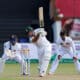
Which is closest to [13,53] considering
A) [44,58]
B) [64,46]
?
[44,58]

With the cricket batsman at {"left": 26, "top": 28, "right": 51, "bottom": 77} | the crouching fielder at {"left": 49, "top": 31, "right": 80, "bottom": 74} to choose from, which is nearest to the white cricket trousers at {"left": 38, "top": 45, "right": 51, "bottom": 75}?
the cricket batsman at {"left": 26, "top": 28, "right": 51, "bottom": 77}

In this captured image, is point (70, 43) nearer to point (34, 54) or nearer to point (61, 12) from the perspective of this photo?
point (34, 54)

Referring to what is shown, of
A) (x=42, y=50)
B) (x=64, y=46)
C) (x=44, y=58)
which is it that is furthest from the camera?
(x=64, y=46)

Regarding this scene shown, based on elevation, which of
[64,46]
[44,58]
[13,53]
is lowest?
[44,58]

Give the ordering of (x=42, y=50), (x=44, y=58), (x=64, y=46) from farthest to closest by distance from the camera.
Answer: (x=64, y=46) < (x=42, y=50) < (x=44, y=58)

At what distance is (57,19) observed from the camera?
112 ft

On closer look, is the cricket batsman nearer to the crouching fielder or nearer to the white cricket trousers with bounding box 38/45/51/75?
the white cricket trousers with bounding box 38/45/51/75

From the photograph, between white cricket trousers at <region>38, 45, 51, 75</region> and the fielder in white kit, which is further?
the fielder in white kit

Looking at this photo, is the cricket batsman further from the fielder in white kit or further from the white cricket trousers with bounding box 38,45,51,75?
the fielder in white kit

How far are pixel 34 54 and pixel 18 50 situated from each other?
840 cm

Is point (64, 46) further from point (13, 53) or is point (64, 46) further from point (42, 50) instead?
point (13, 53)

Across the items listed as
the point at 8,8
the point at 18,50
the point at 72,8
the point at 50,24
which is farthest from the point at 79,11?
the point at 18,50

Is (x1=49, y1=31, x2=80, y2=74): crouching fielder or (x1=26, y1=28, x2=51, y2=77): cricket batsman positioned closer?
(x1=26, y1=28, x2=51, y2=77): cricket batsman

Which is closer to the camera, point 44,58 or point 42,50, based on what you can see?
point 44,58
